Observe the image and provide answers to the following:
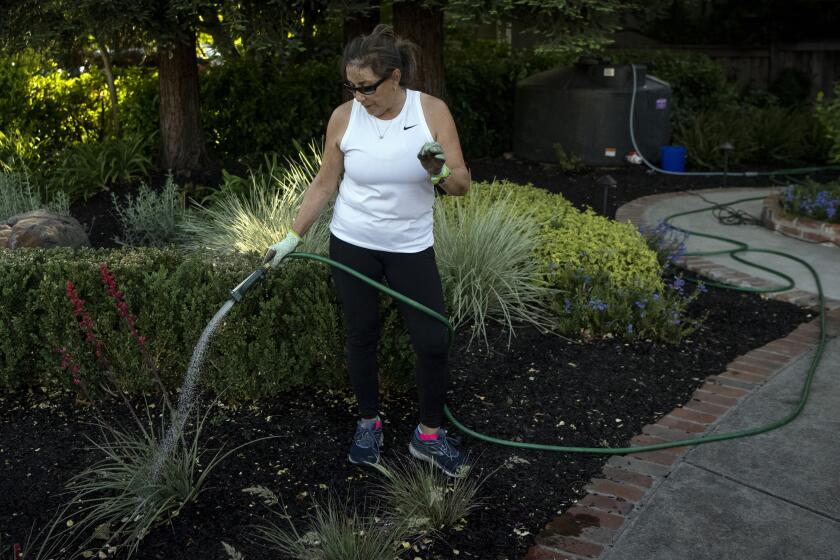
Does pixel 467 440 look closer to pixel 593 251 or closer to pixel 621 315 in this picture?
pixel 621 315

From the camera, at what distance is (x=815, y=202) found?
6.97 metres

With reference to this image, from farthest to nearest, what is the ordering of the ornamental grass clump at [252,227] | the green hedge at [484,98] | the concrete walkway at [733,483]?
the green hedge at [484,98] < the ornamental grass clump at [252,227] < the concrete walkway at [733,483]

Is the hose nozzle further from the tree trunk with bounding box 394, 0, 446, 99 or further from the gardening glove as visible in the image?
the tree trunk with bounding box 394, 0, 446, 99

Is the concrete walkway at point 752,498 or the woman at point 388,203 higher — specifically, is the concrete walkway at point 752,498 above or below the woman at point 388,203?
below

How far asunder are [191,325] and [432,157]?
160 centimetres

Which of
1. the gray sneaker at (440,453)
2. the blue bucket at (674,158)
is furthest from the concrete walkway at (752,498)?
the blue bucket at (674,158)

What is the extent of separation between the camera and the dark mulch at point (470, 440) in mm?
2992

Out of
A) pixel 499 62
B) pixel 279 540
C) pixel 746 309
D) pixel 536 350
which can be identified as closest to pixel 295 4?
pixel 536 350

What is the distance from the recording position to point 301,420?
373cm

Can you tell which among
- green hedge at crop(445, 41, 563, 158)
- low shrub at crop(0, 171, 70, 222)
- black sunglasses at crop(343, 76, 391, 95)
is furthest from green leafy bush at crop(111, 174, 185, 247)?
green hedge at crop(445, 41, 563, 158)

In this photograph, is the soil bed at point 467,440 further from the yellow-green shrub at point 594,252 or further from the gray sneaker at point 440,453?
the yellow-green shrub at point 594,252

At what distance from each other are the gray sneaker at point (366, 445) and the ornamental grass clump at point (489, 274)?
125 cm

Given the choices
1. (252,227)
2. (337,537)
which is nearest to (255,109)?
(252,227)

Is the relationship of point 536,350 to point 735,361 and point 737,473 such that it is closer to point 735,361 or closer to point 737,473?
point 735,361
